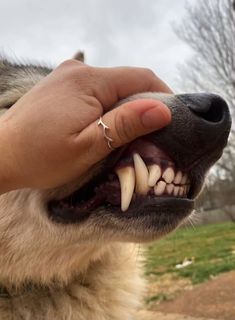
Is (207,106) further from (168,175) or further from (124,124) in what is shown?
(124,124)

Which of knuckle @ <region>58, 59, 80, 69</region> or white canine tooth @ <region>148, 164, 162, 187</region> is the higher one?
knuckle @ <region>58, 59, 80, 69</region>

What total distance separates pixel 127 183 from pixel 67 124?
333 mm

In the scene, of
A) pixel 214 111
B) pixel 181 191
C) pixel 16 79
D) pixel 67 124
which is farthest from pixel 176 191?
pixel 16 79

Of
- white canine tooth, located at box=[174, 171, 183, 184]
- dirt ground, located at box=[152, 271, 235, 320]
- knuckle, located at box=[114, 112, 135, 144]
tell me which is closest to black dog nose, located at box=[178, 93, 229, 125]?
white canine tooth, located at box=[174, 171, 183, 184]

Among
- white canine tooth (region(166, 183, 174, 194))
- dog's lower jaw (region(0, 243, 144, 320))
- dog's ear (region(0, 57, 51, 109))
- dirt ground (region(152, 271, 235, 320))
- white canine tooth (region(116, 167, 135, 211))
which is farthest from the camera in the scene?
dirt ground (region(152, 271, 235, 320))

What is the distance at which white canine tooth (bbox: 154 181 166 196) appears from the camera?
1.94 metres

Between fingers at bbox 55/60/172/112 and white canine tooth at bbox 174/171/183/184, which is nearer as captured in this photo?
fingers at bbox 55/60/172/112

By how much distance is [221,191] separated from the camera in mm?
30828

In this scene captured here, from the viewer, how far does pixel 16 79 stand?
303 cm

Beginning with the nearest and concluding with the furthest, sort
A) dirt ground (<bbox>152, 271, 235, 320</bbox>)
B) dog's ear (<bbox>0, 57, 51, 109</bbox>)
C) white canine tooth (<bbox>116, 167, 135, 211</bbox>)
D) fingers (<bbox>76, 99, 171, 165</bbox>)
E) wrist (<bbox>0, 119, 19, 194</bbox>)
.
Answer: fingers (<bbox>76, 99, 171, 165</bbox>) < wrist (<bbox>0, 119, 19, 194</bbox>) < white canine tooth (<bbox>116, 167, 135, 211</bbox>) < dog's ear (<bbox>0, 57, 51, 109</bbox>) < dirt ground (<bbox>152, 271, 235, 320</bbox>)

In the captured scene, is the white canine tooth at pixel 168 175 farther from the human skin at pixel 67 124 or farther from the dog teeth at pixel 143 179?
the human skin at pixel 67 124

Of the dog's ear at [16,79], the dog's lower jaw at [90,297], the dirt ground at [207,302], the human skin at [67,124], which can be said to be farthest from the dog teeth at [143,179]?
the dirt ground at [207,302]

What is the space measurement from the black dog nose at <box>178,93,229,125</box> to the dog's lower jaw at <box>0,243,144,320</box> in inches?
43.9

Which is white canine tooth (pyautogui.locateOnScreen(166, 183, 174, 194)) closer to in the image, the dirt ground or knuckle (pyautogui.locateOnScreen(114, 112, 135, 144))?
knuckle (pyautogui.locateOnScreen(114, 112, 135, 144))
